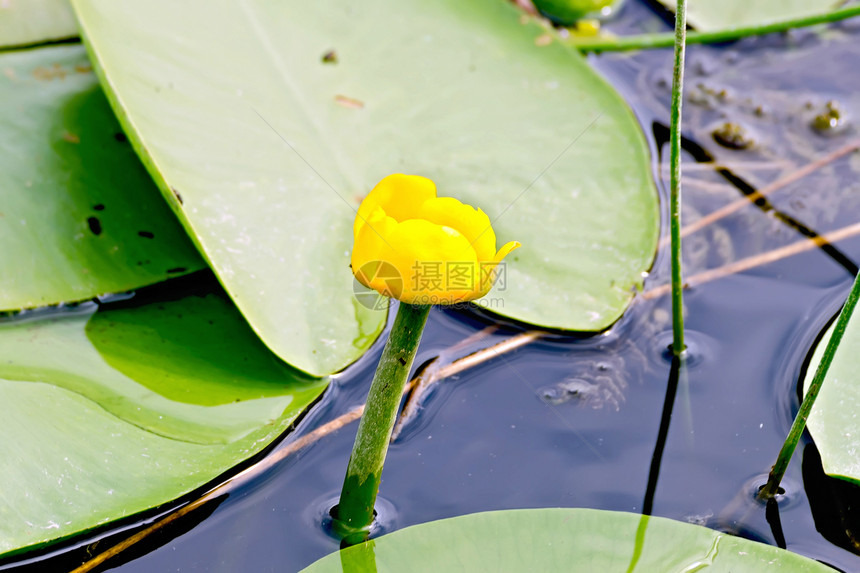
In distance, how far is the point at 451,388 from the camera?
1.16 m

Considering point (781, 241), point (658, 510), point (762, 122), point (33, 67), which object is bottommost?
point (658, 510)

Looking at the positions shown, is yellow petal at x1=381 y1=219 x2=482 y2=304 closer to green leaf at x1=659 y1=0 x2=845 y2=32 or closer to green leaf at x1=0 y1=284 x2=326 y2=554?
green leaf at x1=0 y1=284 x2=326 y2=554

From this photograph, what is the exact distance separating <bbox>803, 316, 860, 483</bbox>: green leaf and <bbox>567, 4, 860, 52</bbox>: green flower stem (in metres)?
0.94

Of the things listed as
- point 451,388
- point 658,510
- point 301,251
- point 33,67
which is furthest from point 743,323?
point 33,67

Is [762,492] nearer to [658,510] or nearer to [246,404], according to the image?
[658,510]

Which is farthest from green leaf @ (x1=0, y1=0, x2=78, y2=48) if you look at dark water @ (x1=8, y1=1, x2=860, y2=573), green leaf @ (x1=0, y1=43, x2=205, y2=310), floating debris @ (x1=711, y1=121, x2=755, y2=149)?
floating debris @ (x1=711, y1=121, x2=755, y2=149)

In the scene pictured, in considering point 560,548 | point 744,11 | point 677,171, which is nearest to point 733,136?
point 744,11

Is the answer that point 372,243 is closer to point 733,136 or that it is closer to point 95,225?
point 95,225

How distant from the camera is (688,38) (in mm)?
1765

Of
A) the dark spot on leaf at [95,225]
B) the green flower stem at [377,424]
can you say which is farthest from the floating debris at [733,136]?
the dark spot on leaf at [95,225]

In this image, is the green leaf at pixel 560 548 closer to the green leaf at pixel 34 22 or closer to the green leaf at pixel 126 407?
the green leaf at pixel 126 407

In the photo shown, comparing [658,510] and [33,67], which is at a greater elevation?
[33,67]

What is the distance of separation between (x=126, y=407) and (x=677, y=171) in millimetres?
833

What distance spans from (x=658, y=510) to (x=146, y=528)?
0.69 m
